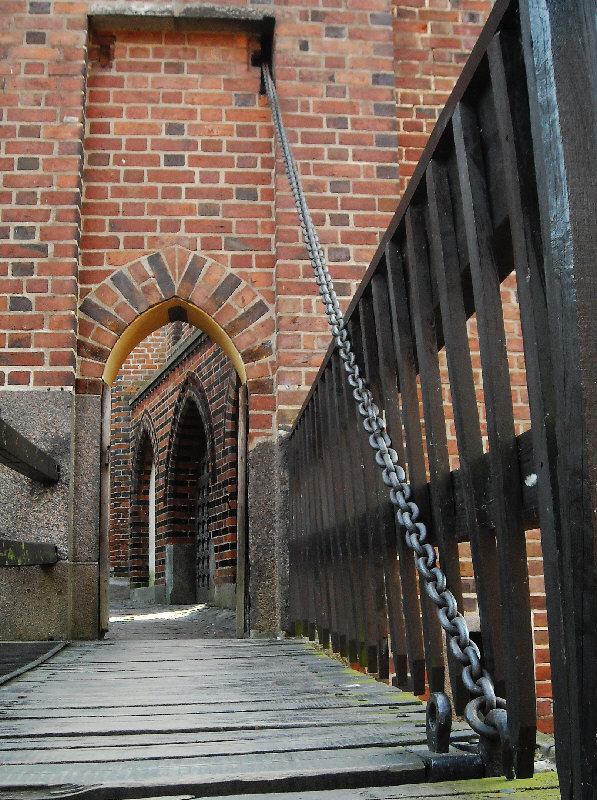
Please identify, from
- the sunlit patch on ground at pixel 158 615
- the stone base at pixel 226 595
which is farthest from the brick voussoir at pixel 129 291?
the sunlit patch on ground at pixel 158 615

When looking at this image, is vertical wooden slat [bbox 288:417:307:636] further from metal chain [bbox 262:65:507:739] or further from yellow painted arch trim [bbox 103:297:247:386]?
metal chain [bbox 262:65:507:739]

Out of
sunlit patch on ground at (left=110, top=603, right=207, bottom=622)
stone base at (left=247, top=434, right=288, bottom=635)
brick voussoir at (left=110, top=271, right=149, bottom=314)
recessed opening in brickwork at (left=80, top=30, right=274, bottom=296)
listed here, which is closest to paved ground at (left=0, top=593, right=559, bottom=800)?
stone base at (left=247, top=434, right=288, bottom=635)

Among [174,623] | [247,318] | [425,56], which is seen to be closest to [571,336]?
[247,318]

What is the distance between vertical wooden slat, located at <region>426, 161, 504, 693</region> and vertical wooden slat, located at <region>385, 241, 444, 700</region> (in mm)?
296

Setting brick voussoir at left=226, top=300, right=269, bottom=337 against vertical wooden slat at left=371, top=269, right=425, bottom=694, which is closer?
vertical wooden slat at left=371, top=269, right=425, bottom=694

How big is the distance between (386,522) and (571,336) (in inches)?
49.8

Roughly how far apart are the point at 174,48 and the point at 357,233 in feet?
5.53

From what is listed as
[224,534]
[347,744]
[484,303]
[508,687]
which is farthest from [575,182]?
[224,534]

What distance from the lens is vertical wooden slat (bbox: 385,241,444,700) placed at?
1675 millimetres

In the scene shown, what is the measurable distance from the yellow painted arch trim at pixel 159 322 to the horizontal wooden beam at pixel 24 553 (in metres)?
1.09

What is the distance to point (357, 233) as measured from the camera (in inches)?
196

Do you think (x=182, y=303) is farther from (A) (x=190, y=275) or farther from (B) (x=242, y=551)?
(B) (x=242, y=551)

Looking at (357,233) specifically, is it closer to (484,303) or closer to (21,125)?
(21,125)

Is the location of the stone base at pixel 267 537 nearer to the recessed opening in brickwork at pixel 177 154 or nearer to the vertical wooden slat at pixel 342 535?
the recessed opening in brickwork at pixel 177 154
